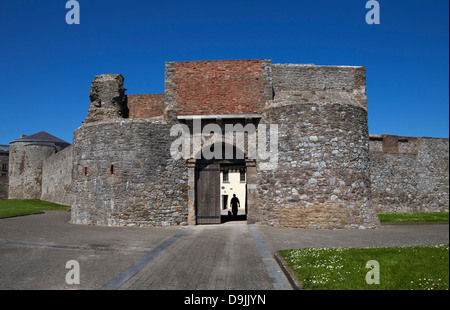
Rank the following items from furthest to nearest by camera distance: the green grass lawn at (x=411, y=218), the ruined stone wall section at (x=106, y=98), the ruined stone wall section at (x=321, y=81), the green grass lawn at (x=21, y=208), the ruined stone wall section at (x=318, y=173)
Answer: the green grass lawn at (x=21, y=208)
the ruined stone wall section at (x=106, y=98)
the green grass lawn at (x=411, y=218)
the ruined stone wall section at (x=321, y=81)
the ruined stone wall section at (x=318, y=173)

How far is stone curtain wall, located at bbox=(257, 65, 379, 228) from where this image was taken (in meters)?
14.4

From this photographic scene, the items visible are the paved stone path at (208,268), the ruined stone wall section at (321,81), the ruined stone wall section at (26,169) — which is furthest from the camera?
the ruined stone wall section at (26,169)

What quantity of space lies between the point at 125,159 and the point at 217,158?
13.4 ft

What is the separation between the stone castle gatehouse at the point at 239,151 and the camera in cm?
1460

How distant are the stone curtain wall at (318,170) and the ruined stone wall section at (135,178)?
12.6 ft

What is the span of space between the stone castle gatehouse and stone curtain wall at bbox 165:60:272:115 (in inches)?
1.8

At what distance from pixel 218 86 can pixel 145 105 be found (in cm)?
447

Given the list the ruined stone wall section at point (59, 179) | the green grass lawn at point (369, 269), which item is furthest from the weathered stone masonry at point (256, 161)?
the ruined stone wall section at point (59, 179)

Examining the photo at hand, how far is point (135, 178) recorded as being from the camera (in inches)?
608

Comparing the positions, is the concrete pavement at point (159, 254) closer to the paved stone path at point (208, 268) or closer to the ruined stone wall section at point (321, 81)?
the paved stone path at point (208, 268)

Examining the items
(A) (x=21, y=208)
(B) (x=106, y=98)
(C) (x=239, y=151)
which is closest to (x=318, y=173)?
(C) (x=239, y=151)

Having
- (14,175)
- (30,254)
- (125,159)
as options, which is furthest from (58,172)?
(30,254)

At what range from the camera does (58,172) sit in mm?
35500

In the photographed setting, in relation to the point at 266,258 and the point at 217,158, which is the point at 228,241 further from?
the point at 217,158
